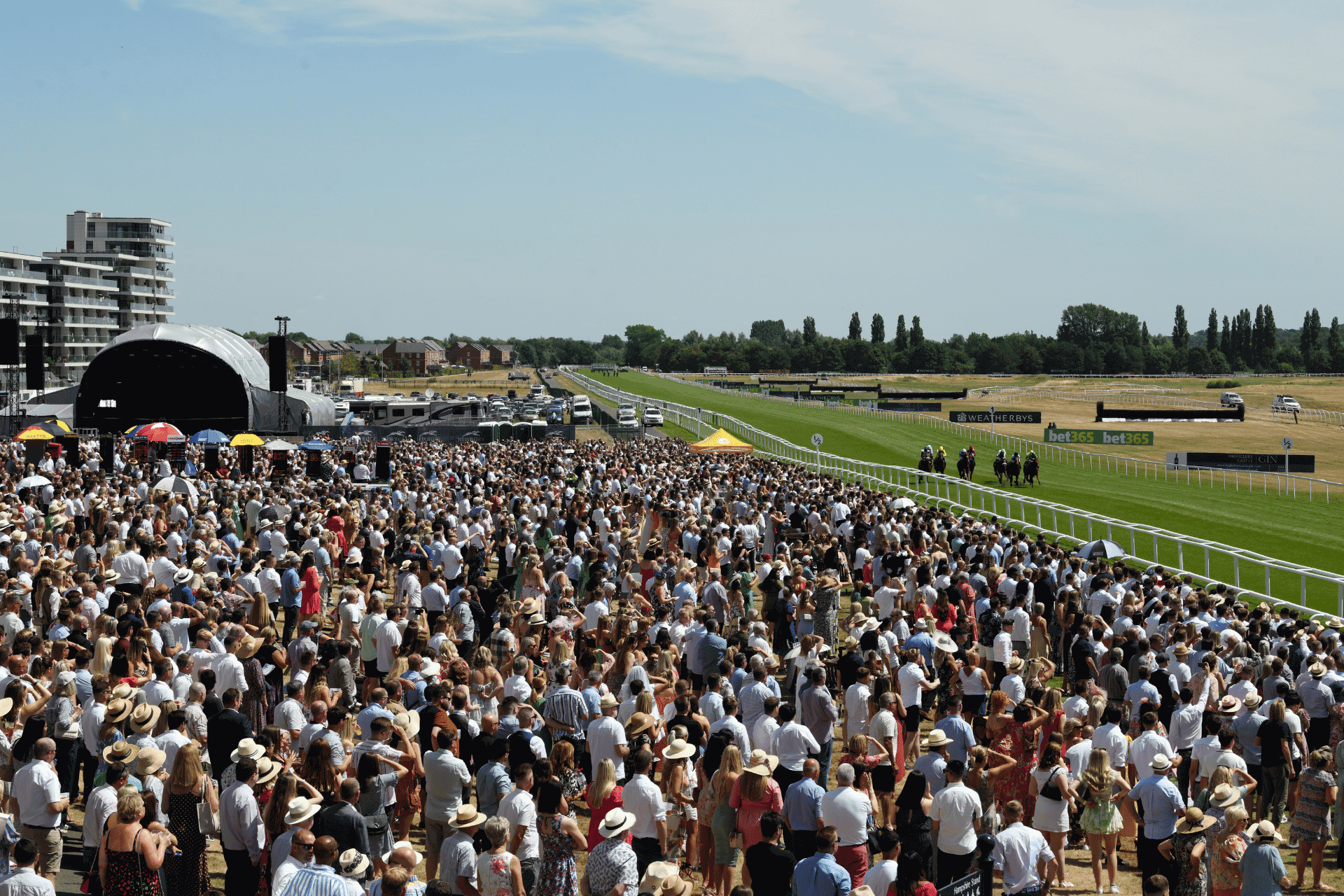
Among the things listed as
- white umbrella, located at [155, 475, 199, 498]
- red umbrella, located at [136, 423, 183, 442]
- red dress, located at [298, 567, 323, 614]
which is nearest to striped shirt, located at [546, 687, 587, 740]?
red dress, located at [298, 567, 323, 614]

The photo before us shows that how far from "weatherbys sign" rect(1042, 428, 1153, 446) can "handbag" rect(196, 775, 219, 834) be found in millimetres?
56879

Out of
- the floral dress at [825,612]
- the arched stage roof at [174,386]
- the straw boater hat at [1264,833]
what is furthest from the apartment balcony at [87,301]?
the straw boater hat at [1264,833]

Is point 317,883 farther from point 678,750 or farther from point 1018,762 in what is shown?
point 1018,762

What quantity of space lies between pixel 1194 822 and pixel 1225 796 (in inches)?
9.8

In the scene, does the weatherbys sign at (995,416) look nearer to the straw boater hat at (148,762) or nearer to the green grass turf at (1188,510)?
the green grass turf at (1188,510)

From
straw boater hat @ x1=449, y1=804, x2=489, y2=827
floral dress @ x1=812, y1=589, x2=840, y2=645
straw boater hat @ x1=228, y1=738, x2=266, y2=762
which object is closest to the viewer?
straw boater hat @ x1=449, y1=804, x2=489, y2=827

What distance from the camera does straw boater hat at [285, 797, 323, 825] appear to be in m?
6.67

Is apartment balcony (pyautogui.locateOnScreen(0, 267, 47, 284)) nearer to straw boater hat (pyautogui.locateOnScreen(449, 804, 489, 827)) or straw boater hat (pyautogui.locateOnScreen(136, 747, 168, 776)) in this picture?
straw boater hat (pyautogui.locateOnScreen(136, 747, 168, 776))

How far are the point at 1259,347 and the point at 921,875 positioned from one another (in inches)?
7320

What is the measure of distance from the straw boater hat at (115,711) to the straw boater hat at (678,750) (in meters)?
3.84

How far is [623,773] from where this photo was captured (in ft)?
28.3

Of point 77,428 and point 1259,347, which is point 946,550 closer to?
point 77,428

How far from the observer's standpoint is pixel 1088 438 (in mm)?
62156

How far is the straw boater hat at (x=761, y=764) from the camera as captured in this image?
24.7 feet
